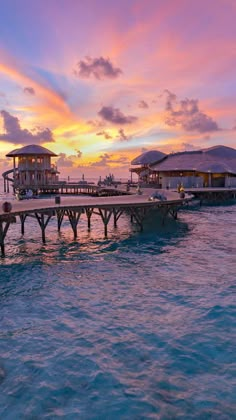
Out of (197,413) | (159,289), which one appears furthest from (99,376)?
(159,289)

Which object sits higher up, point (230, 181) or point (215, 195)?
point (230, 181)

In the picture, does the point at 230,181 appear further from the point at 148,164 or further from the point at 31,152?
the point at 31,152

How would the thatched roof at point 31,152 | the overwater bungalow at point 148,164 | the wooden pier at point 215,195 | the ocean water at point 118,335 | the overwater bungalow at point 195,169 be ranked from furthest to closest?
the overwater bungalow at point 148,164 → the thatched roof at point 31,152 → the overwater bungalow at point 195,169 → the wooden pier at point 215,195 → the ocean water at point 118,335

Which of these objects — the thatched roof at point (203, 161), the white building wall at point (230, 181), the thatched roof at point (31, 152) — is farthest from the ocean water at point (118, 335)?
the thatched roof at point (31, 152)

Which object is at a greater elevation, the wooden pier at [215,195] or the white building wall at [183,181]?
the white building wall at [183,181]

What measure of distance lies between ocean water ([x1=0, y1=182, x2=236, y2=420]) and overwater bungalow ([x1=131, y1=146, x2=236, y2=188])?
139 feet

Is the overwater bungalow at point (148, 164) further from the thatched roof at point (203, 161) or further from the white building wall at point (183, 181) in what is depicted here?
the white building wall at point (183, 181)

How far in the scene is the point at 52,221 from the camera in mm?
39156

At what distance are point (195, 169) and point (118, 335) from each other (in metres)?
58.2

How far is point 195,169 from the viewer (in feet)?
217

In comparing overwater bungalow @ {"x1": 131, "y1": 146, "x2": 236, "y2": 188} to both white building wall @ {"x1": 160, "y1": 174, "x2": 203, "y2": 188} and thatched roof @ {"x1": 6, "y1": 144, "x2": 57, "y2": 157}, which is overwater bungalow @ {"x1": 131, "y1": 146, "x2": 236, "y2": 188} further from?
thatched roof @ {"x1": 6, "y1": 144, "x2": 57, "y2": 157}

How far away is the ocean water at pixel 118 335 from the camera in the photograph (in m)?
8.56

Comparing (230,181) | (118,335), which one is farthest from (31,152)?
Result: (118,335)

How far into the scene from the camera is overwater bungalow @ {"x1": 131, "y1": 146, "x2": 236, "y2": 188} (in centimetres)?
6438
